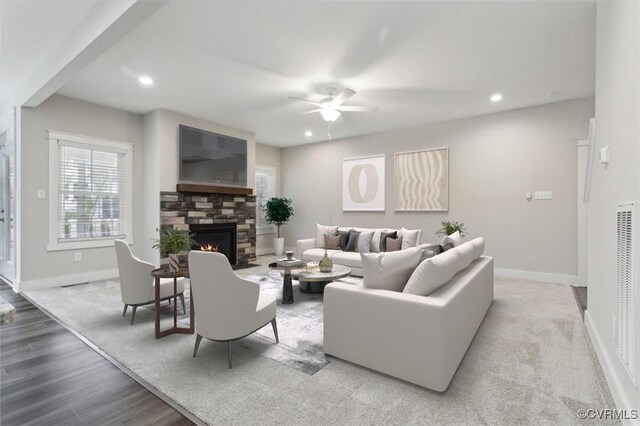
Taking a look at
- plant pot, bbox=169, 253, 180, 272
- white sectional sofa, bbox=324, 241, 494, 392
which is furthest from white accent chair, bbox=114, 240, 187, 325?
white sectional sofa, bbox=324, 241, 494, 392

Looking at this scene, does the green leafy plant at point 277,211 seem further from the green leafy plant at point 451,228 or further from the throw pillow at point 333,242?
the green leafy plant at point 451,228

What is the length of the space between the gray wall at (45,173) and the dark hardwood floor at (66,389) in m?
2.05

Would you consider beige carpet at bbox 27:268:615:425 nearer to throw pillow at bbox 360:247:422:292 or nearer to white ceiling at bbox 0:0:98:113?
throw pillow at bbox 360:247:422:292

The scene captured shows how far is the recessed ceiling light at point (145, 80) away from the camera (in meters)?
4.02

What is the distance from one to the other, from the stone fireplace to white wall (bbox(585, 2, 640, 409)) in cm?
538

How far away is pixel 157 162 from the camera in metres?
5.28

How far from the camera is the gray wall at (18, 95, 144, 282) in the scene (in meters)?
4.38

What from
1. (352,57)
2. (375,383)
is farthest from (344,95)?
(375,383)

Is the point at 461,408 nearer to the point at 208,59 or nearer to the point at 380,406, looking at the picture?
the point at 380,406

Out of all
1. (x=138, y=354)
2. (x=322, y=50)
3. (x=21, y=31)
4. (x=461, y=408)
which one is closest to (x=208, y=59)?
(x=322, y=50)

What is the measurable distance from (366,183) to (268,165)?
2714 mm

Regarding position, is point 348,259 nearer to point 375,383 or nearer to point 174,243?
point 174,243

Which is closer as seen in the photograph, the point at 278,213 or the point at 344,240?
the point at 344,240

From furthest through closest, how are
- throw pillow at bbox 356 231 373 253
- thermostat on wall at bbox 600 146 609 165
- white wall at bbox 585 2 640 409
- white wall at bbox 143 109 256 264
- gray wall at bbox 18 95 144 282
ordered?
1. throw pillow at bbox 356 231 373 253
2. white wall at bbox 143 109 256 264
3. gray wall at bbox 18 95 144 282
4. thermostat on wall at bbox 600 146 609 165
5. white wall at bbox 585 2 640 409
